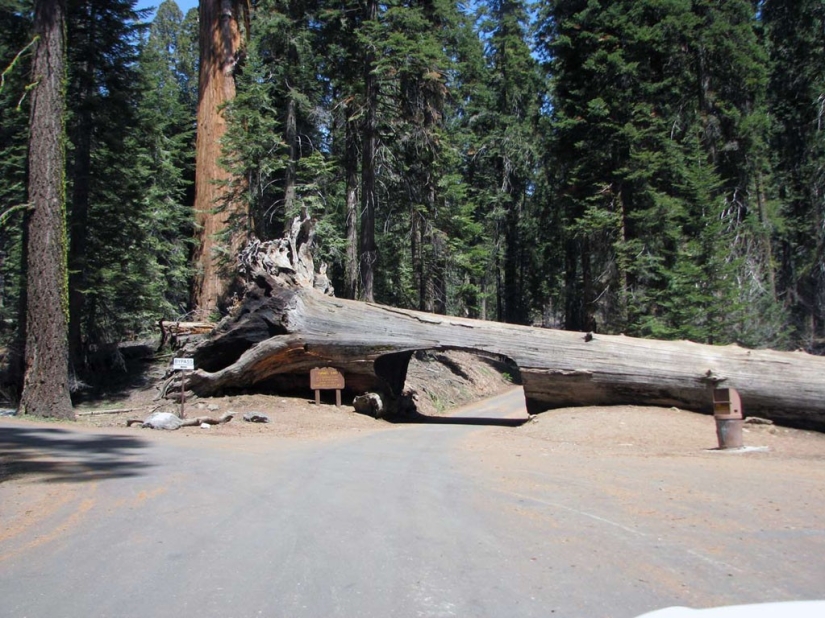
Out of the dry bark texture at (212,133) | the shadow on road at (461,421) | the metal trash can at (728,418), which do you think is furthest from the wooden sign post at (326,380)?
the metal trash can at (728,418)

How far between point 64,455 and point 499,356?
1051 cm

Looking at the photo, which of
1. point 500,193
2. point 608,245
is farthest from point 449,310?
point 608,245

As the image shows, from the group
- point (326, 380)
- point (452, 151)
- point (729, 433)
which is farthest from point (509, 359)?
point (452, 151)

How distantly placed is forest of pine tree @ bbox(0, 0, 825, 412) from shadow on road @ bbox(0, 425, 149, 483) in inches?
394

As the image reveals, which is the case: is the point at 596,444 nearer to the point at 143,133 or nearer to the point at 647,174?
the point at 647,174

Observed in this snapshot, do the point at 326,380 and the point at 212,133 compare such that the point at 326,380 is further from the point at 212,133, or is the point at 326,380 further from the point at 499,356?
the point at 212,133

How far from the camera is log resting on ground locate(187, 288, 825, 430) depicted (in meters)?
14.1

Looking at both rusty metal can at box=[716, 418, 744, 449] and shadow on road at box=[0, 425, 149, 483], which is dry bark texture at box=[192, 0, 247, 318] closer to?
shadow on road at box=[0, 425, 149, 483]

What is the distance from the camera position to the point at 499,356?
1703 centimetres

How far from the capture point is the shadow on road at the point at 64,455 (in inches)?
325

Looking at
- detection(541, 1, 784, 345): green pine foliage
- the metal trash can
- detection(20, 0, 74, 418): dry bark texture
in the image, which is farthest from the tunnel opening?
detection(20, 0, 74, 418): dry bark texture

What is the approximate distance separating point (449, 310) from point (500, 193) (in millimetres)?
9064

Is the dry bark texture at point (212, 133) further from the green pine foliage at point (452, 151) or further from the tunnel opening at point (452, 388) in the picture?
the tunnel opening at point (452, 388)

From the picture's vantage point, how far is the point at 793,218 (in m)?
34.0
